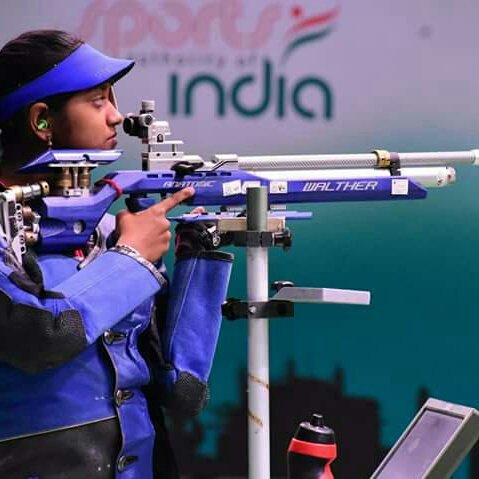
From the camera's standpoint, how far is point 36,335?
1490mm

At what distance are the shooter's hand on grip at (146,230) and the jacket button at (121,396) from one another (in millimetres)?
A: 220

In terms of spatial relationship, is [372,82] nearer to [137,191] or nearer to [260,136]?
[260,136]

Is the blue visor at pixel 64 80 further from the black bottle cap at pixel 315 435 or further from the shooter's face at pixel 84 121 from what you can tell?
→ the black bottle cap at pixel 315 435

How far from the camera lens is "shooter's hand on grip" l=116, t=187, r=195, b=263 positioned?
1612 mm

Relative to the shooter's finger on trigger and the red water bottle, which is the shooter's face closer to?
the shooter's finger on trigger

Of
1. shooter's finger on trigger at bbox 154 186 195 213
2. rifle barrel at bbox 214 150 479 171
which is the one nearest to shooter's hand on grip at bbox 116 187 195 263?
shooter's finger on trigger at bbox 154 186 195 213

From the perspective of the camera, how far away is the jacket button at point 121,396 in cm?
165

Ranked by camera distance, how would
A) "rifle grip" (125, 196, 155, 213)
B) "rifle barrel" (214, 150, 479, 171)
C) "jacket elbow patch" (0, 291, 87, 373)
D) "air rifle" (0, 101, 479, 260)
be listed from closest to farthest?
1. "jacket elbow patch" (0, 291, 87, 373)
2. "air rifle" (0, 101, 479, 260)
3. "rifle grip" (125, 196, 155, 213)
4. "rifle barrel" (214, 150, 479, 171)

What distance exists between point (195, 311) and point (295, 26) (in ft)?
4.30

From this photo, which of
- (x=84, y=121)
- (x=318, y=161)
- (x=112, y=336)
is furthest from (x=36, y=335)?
(x=318, y=161)

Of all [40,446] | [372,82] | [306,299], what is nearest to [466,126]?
[372,82]

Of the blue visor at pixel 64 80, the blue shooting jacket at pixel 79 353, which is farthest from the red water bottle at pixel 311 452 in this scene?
the blue visor at pixel 64 80

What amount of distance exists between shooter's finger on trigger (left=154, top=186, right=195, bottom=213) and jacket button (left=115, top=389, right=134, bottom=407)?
0.98 ft

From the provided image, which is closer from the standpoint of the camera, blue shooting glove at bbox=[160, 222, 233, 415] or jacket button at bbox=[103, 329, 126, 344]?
jacket button at bbox=[103, 329, 126, 344]
